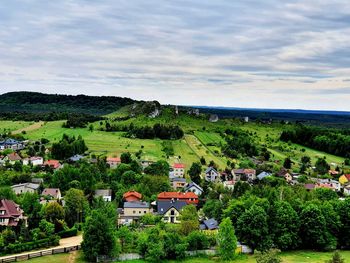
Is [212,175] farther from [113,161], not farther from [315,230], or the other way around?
[315,230]

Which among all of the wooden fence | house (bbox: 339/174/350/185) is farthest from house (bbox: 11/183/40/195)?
house (bbox: 339/174/350/185)

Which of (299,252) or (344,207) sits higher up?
(344,207)

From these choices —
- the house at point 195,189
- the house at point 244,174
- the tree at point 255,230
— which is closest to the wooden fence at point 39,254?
the tree at point 255,230


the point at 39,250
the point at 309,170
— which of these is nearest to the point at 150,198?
the point at 39,250

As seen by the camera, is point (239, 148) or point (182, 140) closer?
point (239, 148)

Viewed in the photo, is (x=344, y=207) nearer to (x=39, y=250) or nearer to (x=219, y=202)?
(x=219, y=202)

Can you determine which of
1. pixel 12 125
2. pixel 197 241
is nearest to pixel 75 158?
pixel 197 241
